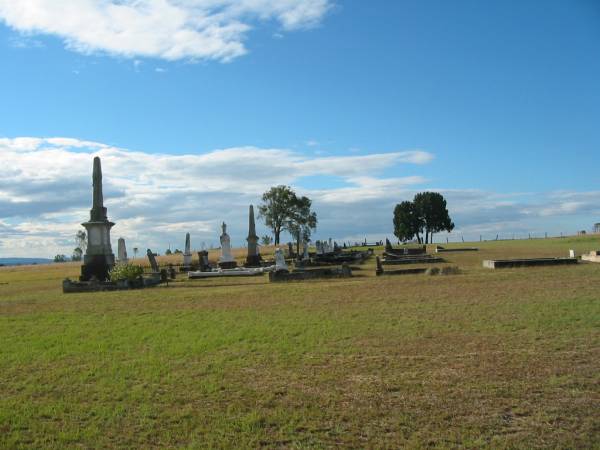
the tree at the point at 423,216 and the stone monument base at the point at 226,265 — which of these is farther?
the tree at the point at 423,216

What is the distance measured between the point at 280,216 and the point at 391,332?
73131 millimetres

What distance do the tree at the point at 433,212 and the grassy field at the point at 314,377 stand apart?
8296 cm

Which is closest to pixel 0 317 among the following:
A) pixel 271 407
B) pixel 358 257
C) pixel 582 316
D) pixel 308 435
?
pixel 271 407

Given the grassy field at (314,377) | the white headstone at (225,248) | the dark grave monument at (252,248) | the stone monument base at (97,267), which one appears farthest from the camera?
the dark grave monument at (252,248)

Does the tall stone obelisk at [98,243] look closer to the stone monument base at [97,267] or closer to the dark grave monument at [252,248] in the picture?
the stone monument base at [97,267]

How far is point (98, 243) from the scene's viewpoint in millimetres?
25016

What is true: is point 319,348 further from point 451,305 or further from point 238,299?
point 238,299

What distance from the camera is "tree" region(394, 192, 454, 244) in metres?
94.4

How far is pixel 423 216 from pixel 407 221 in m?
2.91

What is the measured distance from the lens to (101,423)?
5492 mm

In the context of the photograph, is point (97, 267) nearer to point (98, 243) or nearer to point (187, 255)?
point (98, 243)

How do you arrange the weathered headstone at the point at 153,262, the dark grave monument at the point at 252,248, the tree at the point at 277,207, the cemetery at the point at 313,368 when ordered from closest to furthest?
1. the cemetery at the point at 313,368
2. the weathered headstone at the point at 153,262
3. the dark grave monument at the point at 252,248
4. the tree at the point at 277,207

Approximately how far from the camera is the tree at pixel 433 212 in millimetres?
94312

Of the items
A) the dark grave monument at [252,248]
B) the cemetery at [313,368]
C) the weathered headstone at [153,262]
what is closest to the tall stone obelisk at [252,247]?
the dark grave monument at [252,248]
